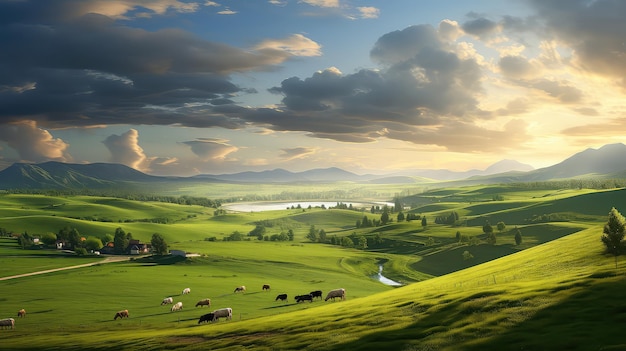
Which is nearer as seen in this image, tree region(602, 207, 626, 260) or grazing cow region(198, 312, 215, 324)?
tree region(602, 207, 626, 260)

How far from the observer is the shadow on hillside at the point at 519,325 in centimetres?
3134

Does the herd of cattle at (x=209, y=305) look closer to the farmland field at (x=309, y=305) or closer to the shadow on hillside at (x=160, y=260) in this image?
the farmland field at (x=309, y=305)

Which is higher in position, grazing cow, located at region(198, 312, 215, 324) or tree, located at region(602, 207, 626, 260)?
tree, located at region(602, 207, 626, 260)

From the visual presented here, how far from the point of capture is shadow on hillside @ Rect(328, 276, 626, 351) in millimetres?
31344

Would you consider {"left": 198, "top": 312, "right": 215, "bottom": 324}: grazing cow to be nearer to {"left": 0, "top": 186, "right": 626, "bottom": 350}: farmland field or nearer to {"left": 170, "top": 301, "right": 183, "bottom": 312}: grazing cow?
{"left": 0, "top": 186, "right": 626, "bottom": 350}: farmland field

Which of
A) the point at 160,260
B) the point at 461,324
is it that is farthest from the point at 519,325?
the point at 160,260

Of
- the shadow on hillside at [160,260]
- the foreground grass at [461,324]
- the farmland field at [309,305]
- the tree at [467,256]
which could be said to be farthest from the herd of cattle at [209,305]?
the tree at [467,256]

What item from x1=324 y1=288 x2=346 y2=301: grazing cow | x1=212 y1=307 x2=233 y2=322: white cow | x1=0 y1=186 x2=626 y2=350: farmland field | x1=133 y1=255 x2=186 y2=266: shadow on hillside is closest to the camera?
x1=0 y1=186 x2=626 y2=350: farmland field

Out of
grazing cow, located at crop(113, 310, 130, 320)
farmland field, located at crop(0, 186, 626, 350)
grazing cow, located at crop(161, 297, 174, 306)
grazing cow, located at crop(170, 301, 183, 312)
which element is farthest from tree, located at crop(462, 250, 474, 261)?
grazing cow, located at crop(113, 310, 130, 320)

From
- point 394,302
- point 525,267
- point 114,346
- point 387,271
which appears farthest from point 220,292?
point 387,271

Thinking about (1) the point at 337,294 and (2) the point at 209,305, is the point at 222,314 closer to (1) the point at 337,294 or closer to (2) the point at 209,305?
(2) the point at 209,305

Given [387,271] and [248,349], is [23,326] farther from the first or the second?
[387,271]

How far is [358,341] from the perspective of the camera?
1596 inches

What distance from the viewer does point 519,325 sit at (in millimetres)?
35594
